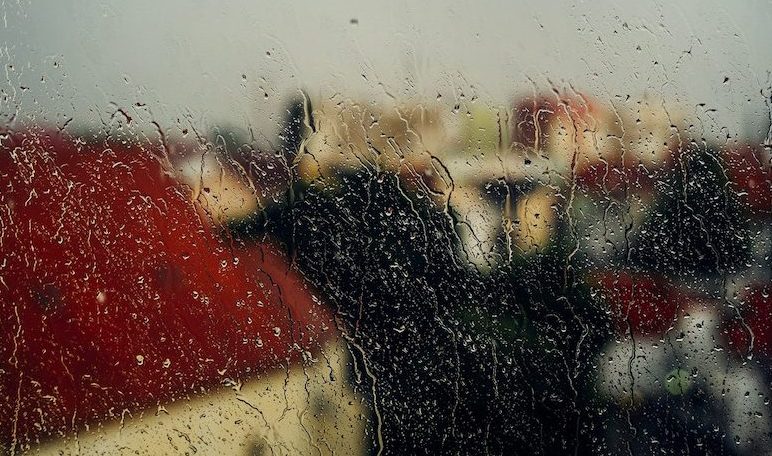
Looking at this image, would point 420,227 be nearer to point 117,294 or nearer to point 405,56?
point 405,56

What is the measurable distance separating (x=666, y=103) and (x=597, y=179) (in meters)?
0.18

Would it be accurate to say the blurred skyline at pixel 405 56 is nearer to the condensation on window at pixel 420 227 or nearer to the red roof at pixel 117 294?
the condensation on window at pixel 420 227

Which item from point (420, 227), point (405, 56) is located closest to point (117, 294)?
point (420, 227)

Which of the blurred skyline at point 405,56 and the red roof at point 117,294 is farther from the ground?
the blurred skyline at point 405,56

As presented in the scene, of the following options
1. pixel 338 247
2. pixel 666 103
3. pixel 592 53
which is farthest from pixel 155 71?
pixel 666 103

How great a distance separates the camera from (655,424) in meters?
1.15

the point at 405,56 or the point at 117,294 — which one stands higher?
the point at 405,56

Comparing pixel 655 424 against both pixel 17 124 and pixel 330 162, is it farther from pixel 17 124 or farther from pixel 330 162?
pixel 17 124

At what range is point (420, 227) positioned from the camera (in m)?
1.16

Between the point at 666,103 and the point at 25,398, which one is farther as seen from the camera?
the point at 25,398

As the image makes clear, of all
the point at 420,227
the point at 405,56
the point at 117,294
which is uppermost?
the point at 405,56

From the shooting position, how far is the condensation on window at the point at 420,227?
113 cm

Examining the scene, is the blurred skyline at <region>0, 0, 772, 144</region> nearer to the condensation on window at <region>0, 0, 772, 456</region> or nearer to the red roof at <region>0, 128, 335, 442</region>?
the condensation on window at <region>0, 0, 772, 456</region>

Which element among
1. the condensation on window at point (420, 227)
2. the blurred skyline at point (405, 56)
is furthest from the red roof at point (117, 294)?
the blurred skyline at point (405, 56)
